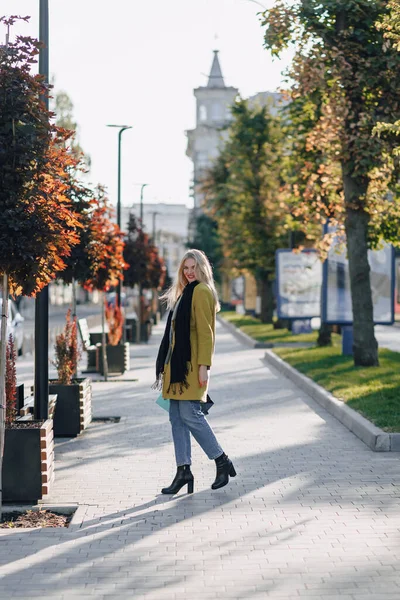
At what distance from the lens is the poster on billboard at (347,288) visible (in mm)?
24031

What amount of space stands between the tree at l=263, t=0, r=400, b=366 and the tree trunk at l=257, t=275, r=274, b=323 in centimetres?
2127

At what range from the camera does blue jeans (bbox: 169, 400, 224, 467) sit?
27.3ft

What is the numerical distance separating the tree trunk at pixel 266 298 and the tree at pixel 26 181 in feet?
108

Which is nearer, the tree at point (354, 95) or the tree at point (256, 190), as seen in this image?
the tree at point (354, 95)

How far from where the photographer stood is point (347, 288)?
24047 millimetres

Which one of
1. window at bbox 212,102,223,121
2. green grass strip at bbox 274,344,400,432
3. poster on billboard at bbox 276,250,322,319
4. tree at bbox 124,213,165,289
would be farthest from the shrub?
window at bbox 212,102,223,121

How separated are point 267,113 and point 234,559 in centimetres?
3476

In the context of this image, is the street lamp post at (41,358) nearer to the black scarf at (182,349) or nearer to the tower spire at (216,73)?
the black scarf at (182,349)

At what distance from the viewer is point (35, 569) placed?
241 inches

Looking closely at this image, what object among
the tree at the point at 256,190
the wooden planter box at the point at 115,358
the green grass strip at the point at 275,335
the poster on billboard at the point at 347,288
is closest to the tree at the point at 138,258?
the green grass strip at the point at 275,335

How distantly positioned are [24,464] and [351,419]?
16.7 feet

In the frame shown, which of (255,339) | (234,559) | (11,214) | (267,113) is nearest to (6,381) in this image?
(11,214)

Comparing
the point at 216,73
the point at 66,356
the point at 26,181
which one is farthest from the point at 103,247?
the point at 216,73

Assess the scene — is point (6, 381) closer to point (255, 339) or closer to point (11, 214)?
point (11, 214)
